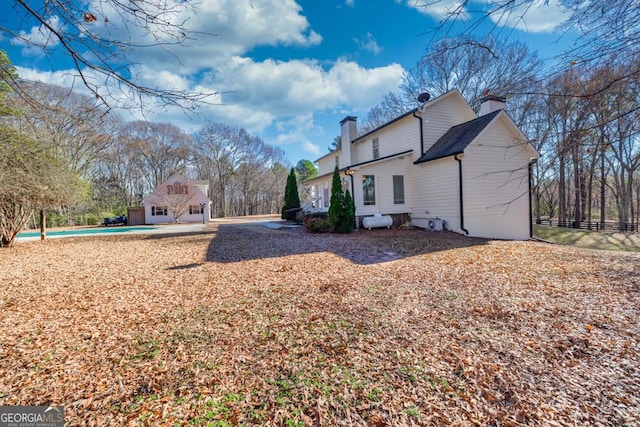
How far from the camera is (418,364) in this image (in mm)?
2523

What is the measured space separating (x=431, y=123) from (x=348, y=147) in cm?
532

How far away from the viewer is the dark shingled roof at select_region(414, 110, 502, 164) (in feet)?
37.1

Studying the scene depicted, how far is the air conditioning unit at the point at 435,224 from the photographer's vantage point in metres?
12.2

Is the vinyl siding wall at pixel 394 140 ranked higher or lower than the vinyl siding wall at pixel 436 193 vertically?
higher

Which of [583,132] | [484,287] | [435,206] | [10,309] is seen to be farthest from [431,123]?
[10,309]

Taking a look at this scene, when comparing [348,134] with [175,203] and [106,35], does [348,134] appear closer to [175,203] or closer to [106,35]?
[106,35]

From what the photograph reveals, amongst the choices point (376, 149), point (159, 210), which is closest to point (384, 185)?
point (376, 149)

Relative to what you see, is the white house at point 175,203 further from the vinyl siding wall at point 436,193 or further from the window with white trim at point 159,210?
the vinyl siding wall at point 436,193

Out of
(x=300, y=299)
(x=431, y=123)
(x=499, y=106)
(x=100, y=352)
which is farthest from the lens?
(x=431, y=123)

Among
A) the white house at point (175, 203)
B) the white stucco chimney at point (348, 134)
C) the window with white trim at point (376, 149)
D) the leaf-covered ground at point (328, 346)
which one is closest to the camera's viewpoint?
the leaf-covered ground at point (328, 346)

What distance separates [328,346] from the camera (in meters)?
2.87

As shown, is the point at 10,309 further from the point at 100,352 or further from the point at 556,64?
the point at 556,64

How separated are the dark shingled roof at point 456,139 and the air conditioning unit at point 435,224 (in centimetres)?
284

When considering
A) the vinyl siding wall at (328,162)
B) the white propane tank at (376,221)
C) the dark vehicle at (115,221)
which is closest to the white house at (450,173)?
the white propane tank at (376,221)
